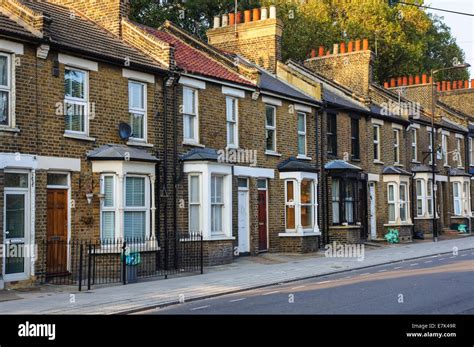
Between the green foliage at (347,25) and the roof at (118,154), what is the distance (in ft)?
78.5

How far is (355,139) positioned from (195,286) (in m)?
16.7

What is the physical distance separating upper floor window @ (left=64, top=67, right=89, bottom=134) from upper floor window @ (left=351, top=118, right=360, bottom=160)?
1569 cm

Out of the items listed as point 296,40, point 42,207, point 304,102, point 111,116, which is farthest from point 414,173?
point 42,207

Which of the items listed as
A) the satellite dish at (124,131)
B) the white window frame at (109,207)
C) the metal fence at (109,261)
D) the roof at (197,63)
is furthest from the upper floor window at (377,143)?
the white window frame at (109,207)

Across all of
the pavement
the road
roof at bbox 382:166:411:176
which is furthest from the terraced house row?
the road

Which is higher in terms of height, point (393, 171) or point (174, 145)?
Answer: point (174, 145)

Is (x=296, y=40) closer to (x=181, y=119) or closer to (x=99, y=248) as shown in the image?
(x=181, y=119)

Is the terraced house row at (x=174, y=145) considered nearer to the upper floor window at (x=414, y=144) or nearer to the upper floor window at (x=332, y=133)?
the upper floor window at (x=332, y=133)

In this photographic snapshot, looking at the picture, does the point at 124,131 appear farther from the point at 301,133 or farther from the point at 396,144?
the point at 396,144

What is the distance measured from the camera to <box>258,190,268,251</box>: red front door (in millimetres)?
24188

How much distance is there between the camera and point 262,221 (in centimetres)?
2438

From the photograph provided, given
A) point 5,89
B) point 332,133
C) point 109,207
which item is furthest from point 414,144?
point 5,89

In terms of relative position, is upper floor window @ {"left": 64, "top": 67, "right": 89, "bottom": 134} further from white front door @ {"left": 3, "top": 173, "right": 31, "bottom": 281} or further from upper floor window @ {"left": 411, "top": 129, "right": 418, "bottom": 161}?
upper floor window @ {"left": 411, "top": 129, "right": 418, "bottom": 161}

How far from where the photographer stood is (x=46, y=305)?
1311cm
